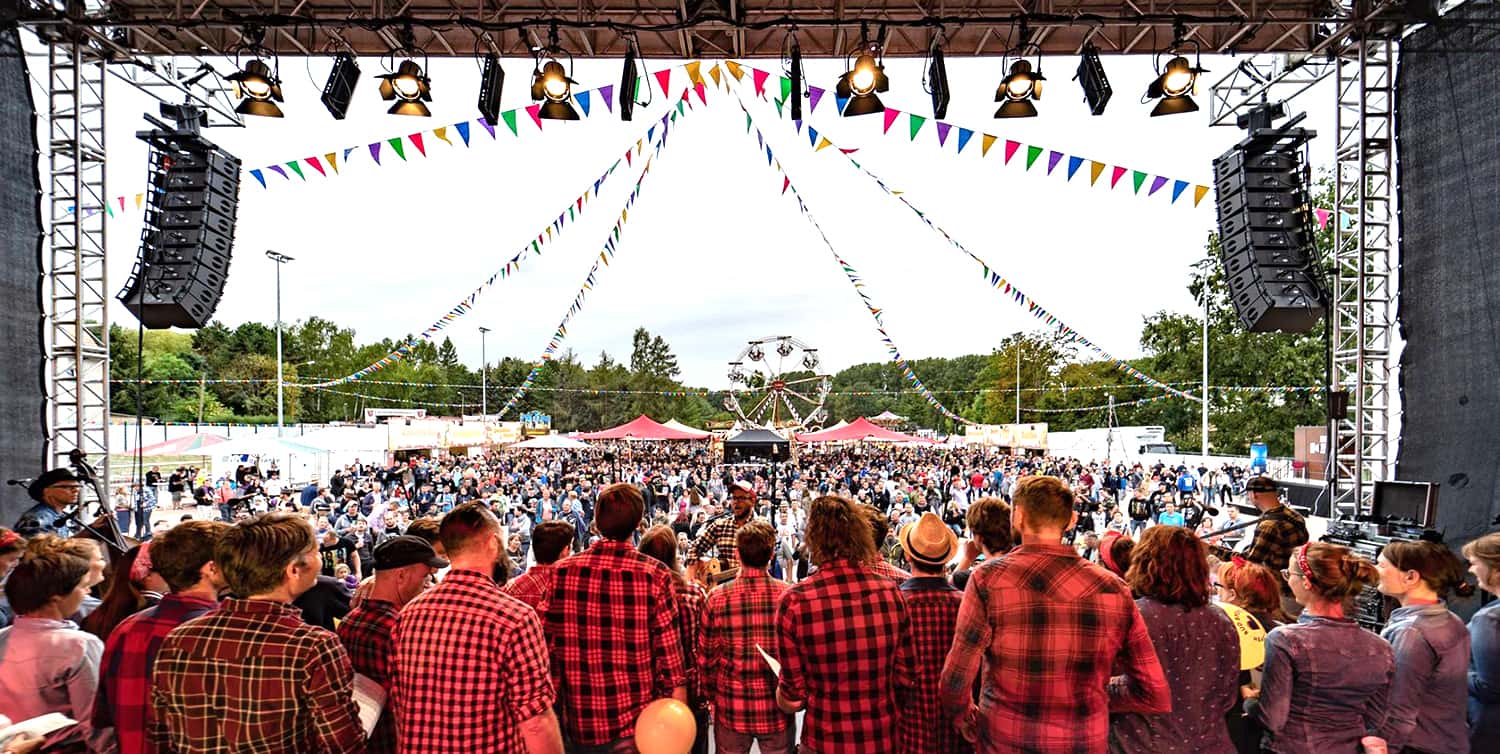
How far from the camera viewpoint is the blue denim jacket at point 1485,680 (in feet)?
7.89

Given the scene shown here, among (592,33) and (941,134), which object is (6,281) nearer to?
(592,33)

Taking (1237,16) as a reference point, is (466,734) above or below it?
below

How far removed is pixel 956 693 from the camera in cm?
203

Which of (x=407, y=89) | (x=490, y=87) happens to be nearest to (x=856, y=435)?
(x=490, y=87)

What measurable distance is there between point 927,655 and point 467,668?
54.8 inches

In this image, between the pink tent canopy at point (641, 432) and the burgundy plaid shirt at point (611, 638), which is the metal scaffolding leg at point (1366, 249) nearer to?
the burgundy plaid shirt at point (611, 638)

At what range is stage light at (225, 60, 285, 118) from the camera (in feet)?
19.2

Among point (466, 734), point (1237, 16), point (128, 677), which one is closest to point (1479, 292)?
point (1237, 16)

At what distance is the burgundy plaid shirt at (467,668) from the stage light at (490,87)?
209 inches

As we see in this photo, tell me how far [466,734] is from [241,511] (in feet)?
35.4

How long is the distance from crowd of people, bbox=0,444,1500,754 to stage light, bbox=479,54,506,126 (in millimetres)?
4690

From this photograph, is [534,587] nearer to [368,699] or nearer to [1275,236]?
[368,699]

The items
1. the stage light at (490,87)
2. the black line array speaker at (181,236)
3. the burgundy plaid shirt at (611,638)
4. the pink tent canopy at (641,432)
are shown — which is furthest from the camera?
the pink tent canopy at (641,432)

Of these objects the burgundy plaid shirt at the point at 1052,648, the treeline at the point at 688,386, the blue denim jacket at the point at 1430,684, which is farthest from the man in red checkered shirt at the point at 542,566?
the treeline at the point at 688,386
